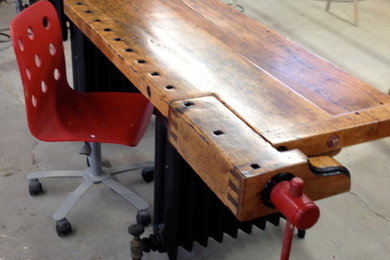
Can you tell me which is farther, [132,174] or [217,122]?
[132,174]

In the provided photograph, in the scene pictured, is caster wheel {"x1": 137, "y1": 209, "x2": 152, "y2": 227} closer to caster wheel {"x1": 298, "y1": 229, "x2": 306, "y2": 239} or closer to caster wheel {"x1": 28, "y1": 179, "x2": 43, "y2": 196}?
caster wheel {"x1": 28, "y1": 179, "x2": 43, "y2": 196}

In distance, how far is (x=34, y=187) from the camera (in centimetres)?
200

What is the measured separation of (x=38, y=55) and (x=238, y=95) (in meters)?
0.75

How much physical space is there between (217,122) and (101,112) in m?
0.82

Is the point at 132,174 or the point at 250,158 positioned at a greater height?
the point at 250,158

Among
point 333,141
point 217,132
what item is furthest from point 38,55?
point 333,141

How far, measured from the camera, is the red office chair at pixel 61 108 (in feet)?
5.23

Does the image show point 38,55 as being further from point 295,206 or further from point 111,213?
point 295,206

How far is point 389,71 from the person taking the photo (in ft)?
10.9

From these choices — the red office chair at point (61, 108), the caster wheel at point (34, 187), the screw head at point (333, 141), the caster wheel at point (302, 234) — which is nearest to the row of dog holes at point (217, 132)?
the screw head at point (333, 141)

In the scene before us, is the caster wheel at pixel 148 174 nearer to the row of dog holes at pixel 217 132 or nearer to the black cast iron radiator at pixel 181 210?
the black cast iron radiator at pixel 181 210

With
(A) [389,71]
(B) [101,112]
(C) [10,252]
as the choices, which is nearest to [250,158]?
(B) [101,112]

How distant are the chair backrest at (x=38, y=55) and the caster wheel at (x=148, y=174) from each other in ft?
1.55

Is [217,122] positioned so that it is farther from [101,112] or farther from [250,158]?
[101,112]
